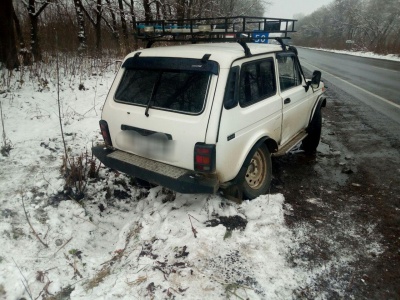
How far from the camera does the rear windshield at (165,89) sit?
3025 millimetres

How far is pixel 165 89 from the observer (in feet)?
10.6

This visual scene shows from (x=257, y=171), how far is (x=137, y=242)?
68.6 inches

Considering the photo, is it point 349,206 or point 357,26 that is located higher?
point 357,26

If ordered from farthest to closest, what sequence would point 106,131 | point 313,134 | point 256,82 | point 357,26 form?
point 357,26, point 313,134, point 106,131, point 256,82

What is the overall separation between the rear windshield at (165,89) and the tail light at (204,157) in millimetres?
374

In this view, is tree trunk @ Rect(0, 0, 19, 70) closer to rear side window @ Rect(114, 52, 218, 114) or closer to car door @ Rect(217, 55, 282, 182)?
rear side window @ Rect(114, 52, 218, 114)

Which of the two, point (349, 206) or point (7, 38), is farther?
point (7, 38)

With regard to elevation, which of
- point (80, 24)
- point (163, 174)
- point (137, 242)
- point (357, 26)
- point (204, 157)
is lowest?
point (137, 242)

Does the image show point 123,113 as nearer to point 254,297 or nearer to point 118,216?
point 118,216

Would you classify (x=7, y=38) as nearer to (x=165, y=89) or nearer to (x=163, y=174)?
(x=165, y=89)

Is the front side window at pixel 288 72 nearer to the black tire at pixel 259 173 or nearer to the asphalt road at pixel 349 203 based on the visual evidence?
the black tire at pixel 259 173

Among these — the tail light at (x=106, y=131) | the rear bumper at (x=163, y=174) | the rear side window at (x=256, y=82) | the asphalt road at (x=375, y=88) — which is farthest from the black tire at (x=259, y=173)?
the asphalt road at (x=375, y=88)

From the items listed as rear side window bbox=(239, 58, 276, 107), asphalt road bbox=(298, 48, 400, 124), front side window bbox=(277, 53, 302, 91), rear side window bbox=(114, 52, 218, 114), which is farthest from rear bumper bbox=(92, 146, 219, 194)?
asphalt road bbox=(298, 48, 400, 124)

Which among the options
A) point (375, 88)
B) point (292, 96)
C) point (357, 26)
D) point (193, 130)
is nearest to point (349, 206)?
point (292, 96)
